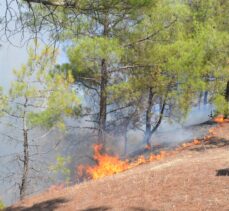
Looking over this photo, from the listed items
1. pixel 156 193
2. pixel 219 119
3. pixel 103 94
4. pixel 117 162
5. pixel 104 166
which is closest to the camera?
pixel 156 193

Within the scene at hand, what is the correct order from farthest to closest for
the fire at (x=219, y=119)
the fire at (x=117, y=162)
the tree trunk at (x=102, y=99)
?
1. the fire at (x=219, y=119)
2. the tree trunk at (x=102, y=99)
3. the fire at (x=117, y=162)

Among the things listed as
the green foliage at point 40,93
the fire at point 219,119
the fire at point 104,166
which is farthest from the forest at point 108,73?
the fire at point 219,119

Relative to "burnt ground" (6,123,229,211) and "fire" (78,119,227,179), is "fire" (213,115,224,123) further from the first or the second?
"burnt ground" (6,123,229,211)

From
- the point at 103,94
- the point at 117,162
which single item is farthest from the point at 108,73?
the point at 117,162

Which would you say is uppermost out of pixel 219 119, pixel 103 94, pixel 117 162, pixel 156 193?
pixel 103 94

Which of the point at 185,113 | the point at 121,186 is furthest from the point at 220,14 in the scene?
the point at 121,186

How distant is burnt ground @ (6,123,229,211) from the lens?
25.7 ft

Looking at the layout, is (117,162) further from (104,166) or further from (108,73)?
(108,73)

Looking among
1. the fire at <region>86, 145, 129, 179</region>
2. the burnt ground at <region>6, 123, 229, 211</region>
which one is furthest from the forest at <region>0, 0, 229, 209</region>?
the burnt ground at <region>6, 123, 229, 211</region>

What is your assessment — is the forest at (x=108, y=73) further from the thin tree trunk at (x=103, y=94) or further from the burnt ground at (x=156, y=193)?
the burnt ground at (x=156, y=193)

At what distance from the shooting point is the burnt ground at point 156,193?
7.82 m

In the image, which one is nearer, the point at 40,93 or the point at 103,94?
the point at 40,93

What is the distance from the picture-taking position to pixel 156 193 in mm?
8727

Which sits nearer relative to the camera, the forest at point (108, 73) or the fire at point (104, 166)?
the forest at point (108, 73)
